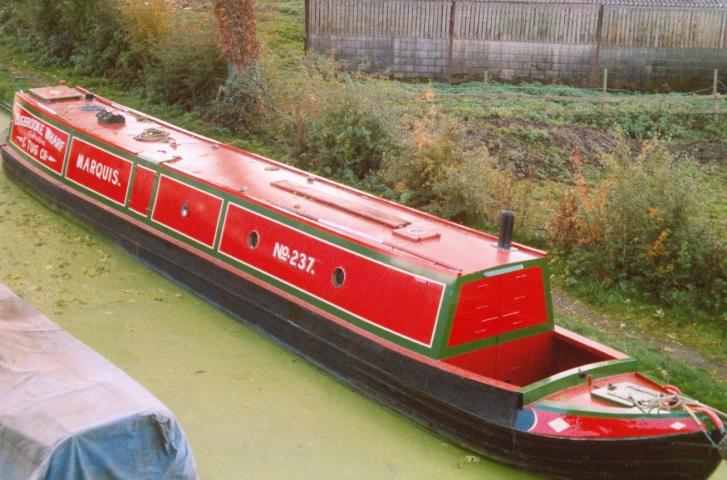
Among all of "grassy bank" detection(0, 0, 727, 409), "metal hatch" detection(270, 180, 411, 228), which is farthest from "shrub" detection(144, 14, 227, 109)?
"metal hatch" detection(270, 180, 411, 228)

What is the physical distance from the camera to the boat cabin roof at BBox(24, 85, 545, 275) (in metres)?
8.09

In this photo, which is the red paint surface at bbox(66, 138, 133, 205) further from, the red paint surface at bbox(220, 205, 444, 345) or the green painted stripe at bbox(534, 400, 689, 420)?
the green painted stripe at bbox(534, 400, 689, 420)

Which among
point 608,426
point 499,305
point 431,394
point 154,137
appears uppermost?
point 154,137

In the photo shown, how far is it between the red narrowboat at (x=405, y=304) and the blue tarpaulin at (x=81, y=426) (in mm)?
2558

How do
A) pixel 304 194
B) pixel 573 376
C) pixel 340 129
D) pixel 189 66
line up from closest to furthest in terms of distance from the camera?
pixel 573 376 < pixel 304 194 < pixel 340 129 < pixel 189 66

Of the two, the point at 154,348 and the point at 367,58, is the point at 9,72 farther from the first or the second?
the point at 154,348

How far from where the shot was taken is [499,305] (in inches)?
303

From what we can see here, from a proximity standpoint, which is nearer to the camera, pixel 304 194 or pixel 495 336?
pixel 495 336

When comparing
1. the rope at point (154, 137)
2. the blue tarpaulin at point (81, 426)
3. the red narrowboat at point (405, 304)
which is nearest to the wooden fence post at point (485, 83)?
the red narrowboat at point (405, 304)

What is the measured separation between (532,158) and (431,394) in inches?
307

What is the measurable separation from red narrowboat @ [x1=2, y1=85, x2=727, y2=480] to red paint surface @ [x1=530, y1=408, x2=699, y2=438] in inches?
0.4

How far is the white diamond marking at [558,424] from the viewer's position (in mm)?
6883

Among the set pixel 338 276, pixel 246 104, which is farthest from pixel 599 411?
pixel 246 104

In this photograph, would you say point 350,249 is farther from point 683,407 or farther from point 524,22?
point 524,22
